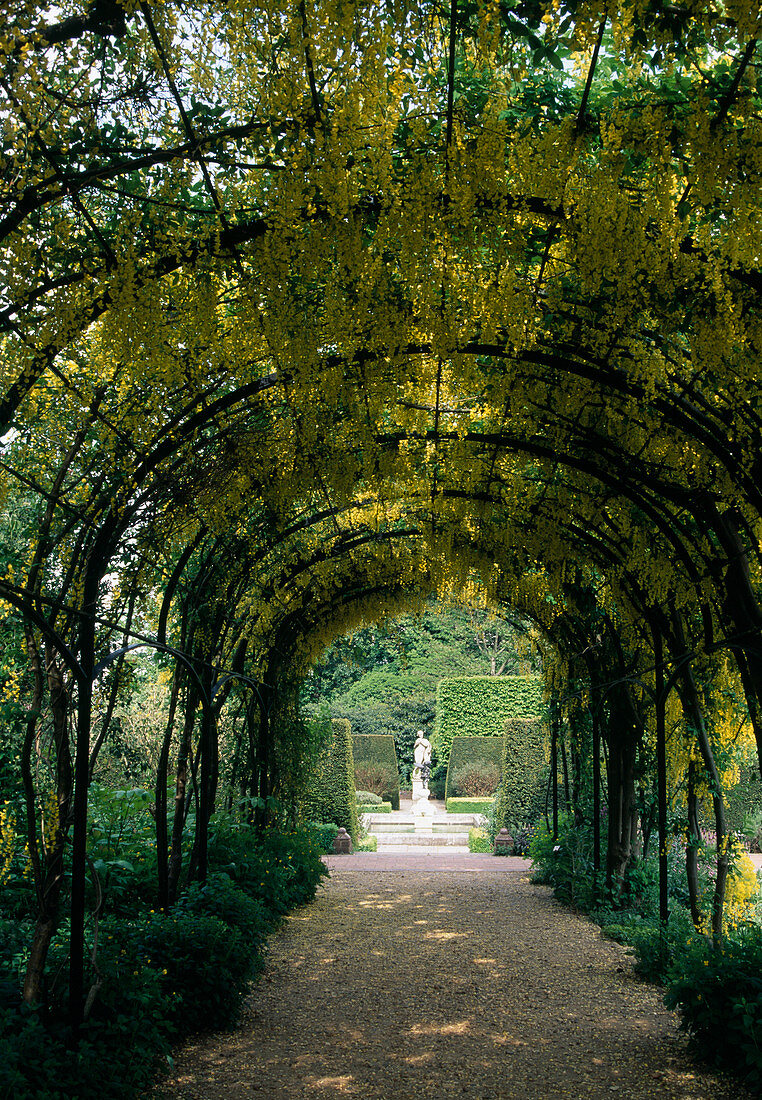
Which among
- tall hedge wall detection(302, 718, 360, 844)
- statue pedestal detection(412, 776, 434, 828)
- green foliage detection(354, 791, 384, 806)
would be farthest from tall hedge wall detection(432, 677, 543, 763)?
tall hedge wall detection(302, 718, 360, 844)

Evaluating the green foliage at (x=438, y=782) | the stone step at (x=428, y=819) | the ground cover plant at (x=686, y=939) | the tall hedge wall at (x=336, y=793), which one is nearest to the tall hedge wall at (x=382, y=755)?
the stone step at (x=428, y=819)

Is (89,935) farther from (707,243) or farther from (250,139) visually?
(707,243)

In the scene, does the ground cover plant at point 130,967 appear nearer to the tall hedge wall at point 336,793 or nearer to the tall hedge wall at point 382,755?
the tall hedge wall at point 336,793

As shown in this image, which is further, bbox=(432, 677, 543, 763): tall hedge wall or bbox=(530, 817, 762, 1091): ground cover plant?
bbox=(432, 677, 543, 763): tall hedge wall

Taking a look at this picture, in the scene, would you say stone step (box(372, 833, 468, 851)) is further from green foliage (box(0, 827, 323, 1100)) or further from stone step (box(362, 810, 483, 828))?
green foliage (box(0, 827, 323, 1100))

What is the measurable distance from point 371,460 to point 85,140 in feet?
10.5

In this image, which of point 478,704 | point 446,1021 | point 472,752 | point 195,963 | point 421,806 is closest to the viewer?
point 195,963

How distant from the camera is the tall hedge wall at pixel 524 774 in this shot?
1331cm

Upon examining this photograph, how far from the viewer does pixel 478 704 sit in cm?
2280

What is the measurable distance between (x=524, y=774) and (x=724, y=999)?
30.7 ft

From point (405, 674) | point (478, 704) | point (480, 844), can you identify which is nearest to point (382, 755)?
point (478, 704)

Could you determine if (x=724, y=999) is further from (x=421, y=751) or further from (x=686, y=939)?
(x=421, y=751)

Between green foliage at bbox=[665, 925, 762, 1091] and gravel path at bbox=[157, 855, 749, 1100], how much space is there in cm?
13

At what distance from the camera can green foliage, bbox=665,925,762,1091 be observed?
386 cm
